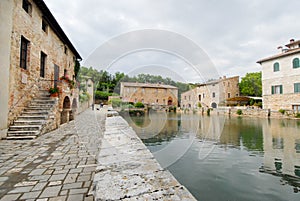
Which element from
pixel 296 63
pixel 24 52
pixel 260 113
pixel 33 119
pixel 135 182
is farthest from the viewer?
pixel 260 113

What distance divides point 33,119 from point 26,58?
2353mm

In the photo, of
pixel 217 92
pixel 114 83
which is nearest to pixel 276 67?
pixel 217 92

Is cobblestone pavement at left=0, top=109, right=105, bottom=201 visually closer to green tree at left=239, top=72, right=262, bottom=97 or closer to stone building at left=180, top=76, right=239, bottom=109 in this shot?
stone building at left=180, top=76, right=239, bottom=109

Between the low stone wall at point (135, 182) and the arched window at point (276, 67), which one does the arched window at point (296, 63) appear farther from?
the low stone wall at point (135, 182)

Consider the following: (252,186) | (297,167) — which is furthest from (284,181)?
(297,167)

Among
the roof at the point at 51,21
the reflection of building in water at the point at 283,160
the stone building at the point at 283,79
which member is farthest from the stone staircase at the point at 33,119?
the stone building at the point at 283,79

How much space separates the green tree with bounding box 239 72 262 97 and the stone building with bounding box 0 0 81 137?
35235 millimetres

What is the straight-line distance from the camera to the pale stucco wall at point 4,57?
4348 mm

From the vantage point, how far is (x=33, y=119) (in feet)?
17.5

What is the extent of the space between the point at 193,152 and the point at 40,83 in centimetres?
704

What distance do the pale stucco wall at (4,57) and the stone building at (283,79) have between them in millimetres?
21992

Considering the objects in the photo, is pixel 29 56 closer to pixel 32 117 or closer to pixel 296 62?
pixel 32 117

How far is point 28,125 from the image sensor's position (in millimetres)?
4945

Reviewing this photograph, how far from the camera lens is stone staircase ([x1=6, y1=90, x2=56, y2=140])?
4.54 meters
